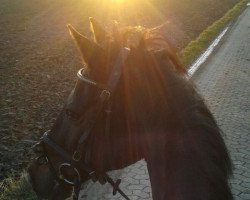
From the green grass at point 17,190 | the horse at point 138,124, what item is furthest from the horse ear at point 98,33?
the green grass at point 17,190

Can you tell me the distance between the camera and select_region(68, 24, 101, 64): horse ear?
2.53 m

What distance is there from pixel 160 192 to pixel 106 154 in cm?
50

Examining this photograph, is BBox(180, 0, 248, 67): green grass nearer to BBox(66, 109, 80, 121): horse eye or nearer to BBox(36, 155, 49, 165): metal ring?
BBox(36, 155, 49, 165): metal ring

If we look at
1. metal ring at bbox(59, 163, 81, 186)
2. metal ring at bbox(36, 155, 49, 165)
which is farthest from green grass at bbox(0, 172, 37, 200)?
metal ring at bbox(59, 163, 81, 186)

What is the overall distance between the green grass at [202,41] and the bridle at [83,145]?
30.2 ft

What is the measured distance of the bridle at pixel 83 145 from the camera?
2643 millimetres

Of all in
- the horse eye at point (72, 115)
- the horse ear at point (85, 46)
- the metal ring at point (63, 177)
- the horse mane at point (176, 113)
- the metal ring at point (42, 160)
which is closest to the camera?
the horse mane at point (176, 113)

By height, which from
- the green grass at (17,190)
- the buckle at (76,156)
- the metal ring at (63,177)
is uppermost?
the buckle at (76,156)

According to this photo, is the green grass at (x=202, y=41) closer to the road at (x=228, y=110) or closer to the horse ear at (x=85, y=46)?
the road at (x=228, y=110)

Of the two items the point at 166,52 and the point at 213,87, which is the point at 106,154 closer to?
the point at 166,52

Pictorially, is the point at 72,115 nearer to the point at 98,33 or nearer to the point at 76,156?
the point at 76,156

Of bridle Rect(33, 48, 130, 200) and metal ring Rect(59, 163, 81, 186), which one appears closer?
bridle Rect(33, 48, 130, 200)

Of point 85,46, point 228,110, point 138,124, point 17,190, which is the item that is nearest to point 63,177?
point 138,124

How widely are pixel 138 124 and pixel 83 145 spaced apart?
403 mm
